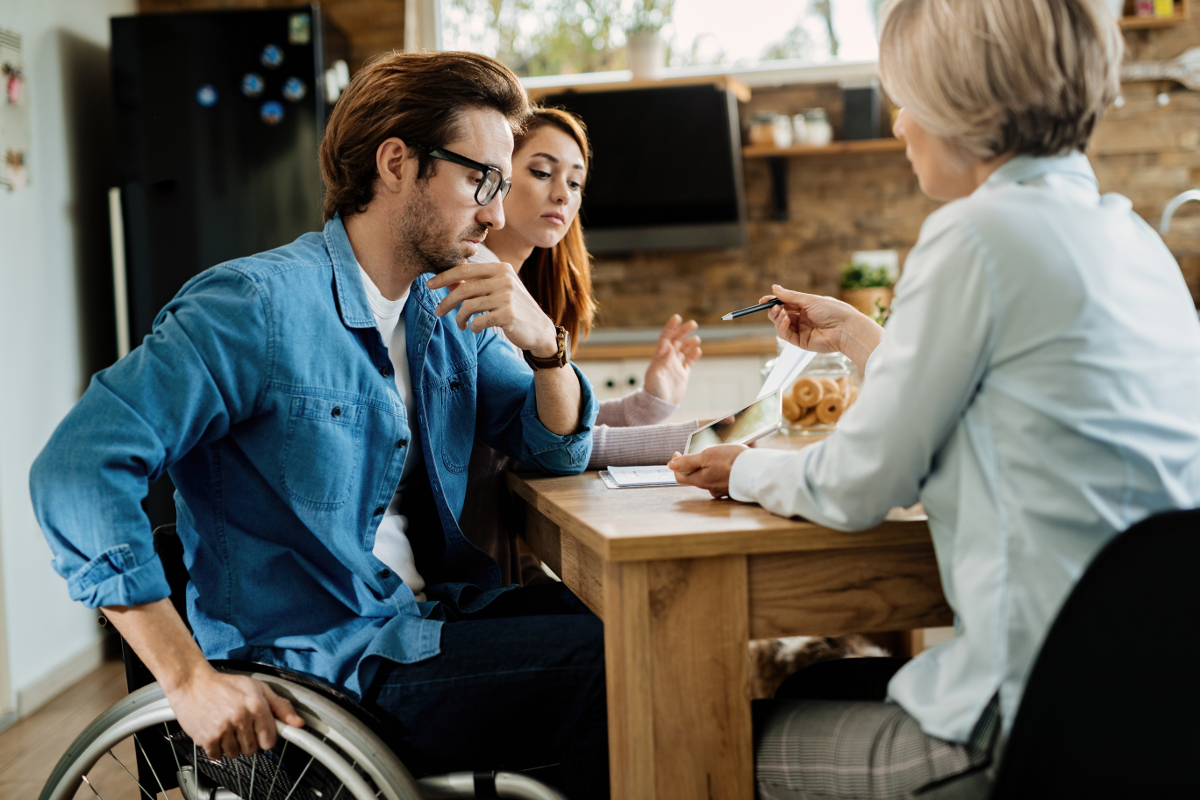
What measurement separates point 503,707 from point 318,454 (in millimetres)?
394

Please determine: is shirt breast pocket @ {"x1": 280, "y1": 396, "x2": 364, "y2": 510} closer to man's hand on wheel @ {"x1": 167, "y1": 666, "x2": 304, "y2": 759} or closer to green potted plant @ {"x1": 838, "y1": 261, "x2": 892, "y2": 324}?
man's hand on wheel @ {"x1": 167, "y1": 666, "x2": 304, "y2": 759}

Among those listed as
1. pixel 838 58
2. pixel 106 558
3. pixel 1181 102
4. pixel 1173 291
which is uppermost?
pixel 838 58

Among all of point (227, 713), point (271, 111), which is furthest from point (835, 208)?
point (227, 713)

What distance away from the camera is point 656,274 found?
4195 mm

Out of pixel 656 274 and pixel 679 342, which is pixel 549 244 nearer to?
pixel 679 342

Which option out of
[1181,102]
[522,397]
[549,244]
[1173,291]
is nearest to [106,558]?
[522,397]

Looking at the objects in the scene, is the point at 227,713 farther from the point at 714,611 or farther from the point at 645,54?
the point at 645,54

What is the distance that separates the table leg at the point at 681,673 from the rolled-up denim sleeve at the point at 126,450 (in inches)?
19.9

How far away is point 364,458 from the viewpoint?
1296 millimetres

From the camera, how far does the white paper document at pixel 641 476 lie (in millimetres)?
1380

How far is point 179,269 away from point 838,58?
9.00 ft

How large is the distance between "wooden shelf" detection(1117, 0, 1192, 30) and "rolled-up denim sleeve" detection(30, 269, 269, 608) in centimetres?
377

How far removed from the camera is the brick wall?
3805 mm

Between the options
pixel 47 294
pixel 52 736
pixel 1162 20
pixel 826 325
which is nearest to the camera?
pixel 826 325
